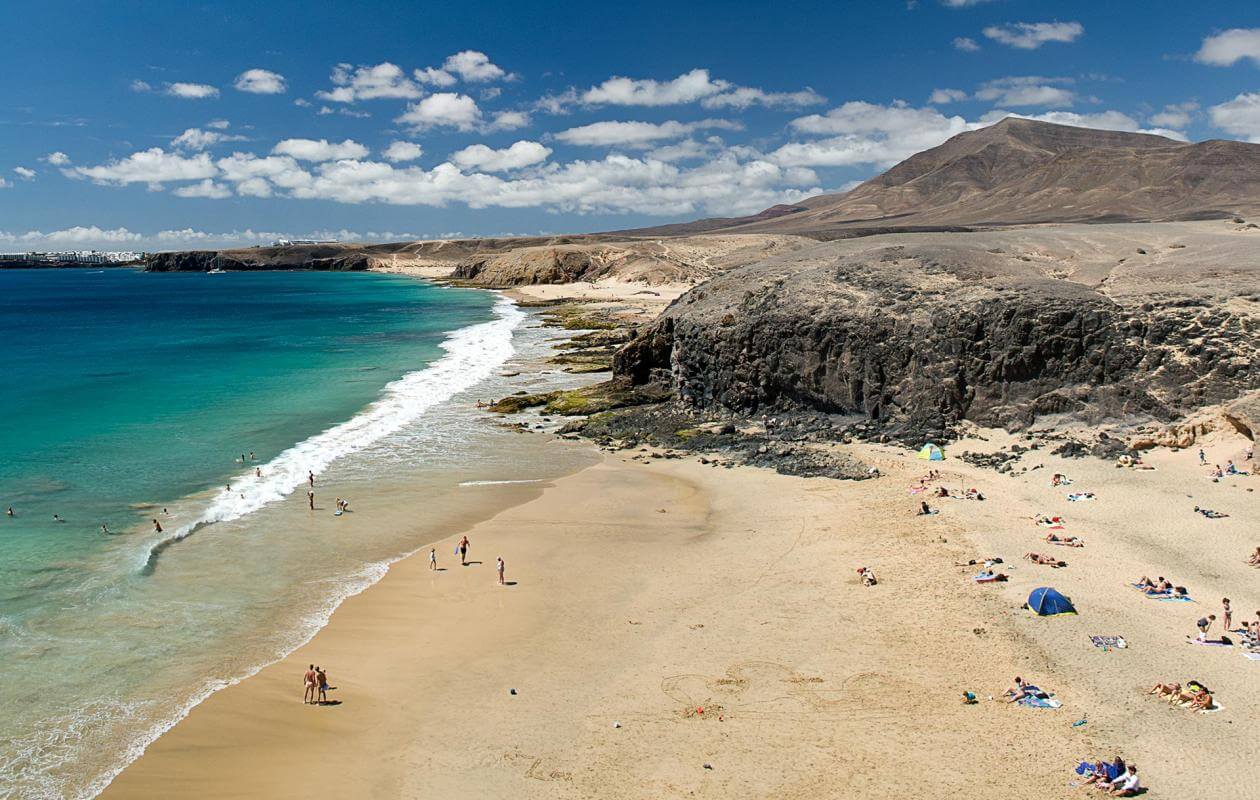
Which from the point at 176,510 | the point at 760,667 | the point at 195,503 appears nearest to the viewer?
the point at 760,667

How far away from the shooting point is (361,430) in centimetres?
3538

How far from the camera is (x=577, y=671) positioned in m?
15.5

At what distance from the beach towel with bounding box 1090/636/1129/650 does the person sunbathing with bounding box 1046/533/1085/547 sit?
4902 mm

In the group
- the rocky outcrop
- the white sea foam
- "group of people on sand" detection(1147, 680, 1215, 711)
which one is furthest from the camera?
the rocky outcrop

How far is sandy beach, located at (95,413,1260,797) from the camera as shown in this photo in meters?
12.4

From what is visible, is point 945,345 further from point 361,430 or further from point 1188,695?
point 361,430

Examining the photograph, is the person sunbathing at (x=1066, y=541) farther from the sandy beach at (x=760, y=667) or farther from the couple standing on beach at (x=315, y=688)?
the couple standing on beach at (x=315, y=688)

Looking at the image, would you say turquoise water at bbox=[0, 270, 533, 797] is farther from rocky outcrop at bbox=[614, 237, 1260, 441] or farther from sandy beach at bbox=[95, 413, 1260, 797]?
rocky outcrop at bbox=[614, 237, 1260, 441]

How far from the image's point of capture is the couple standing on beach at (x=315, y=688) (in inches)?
570

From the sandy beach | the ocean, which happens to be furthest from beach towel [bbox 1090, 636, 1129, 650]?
the ocean

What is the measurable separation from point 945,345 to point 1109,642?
17.2 meters

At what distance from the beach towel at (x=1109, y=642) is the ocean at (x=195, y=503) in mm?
16000

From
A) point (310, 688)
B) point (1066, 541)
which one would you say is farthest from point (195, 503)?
point (1066, 541)

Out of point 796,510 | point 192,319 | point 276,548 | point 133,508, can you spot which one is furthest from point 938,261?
point 192,319
